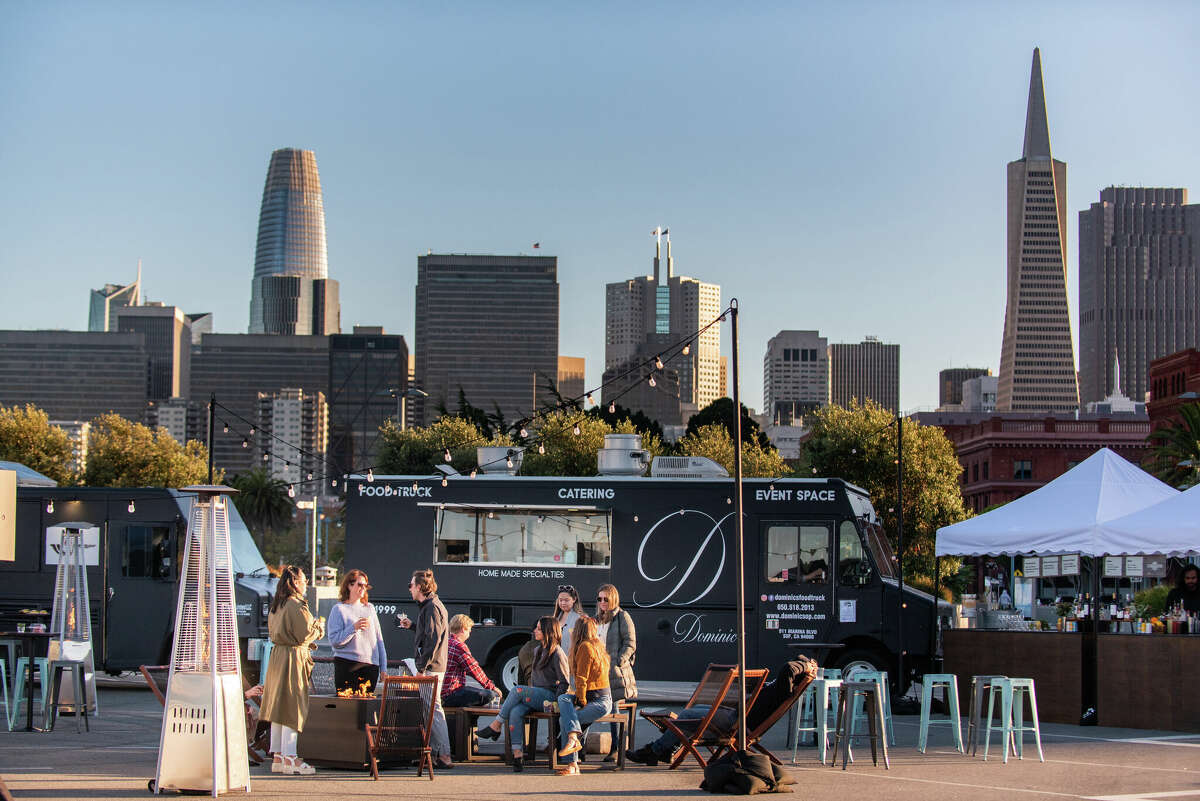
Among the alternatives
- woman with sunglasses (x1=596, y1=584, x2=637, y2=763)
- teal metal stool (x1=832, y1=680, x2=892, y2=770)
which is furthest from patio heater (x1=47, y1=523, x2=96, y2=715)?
teal metal stool (x1=832, y1=680, x2=892, y2=770)

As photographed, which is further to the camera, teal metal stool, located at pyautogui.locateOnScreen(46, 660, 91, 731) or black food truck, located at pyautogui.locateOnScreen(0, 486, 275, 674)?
black food truck, located at pyautogui.locateOnScreen(0, 486, 275, 674)

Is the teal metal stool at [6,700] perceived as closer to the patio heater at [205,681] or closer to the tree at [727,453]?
the patio heater at [205,681]

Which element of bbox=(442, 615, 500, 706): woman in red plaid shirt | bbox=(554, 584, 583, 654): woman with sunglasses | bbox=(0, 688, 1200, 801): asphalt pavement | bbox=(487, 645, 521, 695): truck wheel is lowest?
bbox=(0, 688, 1200, 801): asphalt pavement

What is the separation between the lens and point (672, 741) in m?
12.8

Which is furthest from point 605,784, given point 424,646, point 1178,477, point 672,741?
point 1178,477

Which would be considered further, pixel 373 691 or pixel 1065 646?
pixel 1065 646

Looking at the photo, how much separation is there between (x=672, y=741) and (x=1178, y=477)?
3958cm

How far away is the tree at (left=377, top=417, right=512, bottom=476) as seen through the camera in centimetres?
6003

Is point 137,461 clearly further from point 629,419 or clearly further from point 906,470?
point 906,470

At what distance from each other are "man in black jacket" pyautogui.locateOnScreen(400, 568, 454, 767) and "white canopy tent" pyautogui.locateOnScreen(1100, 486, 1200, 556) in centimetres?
791

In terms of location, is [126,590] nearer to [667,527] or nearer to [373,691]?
[667,527]

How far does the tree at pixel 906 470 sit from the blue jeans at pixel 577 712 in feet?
130

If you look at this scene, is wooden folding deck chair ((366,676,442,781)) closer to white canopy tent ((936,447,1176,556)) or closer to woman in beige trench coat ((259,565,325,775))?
woman in beige trench coat ((259,565,325,775))

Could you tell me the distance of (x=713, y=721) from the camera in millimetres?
12320
